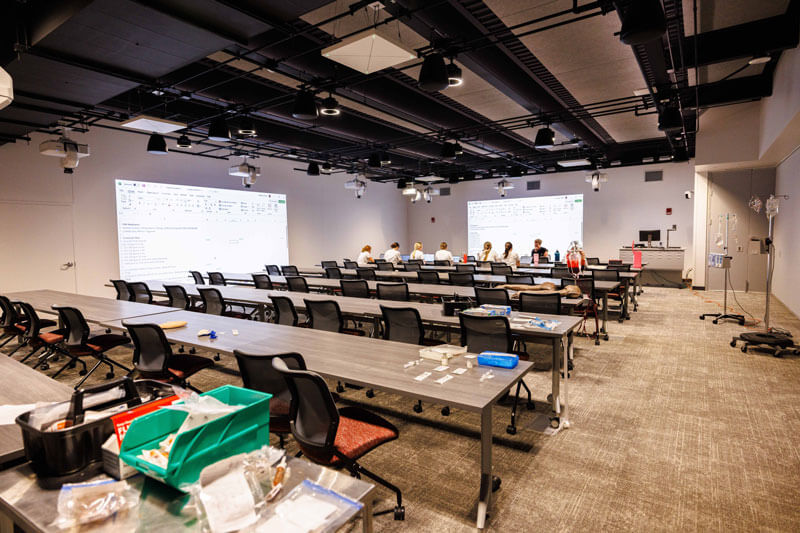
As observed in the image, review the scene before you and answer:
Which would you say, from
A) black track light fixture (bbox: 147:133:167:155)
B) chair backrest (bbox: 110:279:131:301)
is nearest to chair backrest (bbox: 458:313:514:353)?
black track light fixture (bbox: 147:133:167:155)

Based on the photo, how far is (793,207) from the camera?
299 inches

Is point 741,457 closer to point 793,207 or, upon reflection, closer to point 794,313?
point 794,313

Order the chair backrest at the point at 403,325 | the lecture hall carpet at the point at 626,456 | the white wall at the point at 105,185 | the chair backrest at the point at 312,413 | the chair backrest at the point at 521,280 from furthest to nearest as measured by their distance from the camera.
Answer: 1. the white wall at the point at 105,185
2. the chair backrest at the point at 521,280
3. the chair backrest at the point at 403,325
4. the lecture hall carpet at the point at 626,456
5. the chair backrest at the point at 312,413

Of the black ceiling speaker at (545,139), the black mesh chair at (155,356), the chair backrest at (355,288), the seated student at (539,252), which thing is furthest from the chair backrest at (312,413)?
the seated student at (539,252)

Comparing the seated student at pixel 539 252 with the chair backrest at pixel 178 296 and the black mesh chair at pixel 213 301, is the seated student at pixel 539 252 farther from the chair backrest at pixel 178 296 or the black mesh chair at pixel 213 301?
the chair backrest at pixel 178 296

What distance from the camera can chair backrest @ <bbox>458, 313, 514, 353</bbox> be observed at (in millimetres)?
3396

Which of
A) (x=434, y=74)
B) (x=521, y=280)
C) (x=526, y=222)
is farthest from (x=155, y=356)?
(x=526, y=222)

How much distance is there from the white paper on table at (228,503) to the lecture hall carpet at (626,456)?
52.3 inches

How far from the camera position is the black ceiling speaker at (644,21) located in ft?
9.69

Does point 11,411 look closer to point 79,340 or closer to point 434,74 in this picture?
point 79,340

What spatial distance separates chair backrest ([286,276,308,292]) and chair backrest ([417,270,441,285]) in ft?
6.76

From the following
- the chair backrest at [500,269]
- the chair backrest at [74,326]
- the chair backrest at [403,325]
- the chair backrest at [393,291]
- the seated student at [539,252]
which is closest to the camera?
the chair backrest at [403,325]

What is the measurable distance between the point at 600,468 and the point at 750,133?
981 centimetres

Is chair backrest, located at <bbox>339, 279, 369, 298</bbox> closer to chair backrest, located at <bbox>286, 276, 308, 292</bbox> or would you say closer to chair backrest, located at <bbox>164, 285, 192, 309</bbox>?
chair backrest, located at <bbox>286, 276, 308, 292</bbox>
